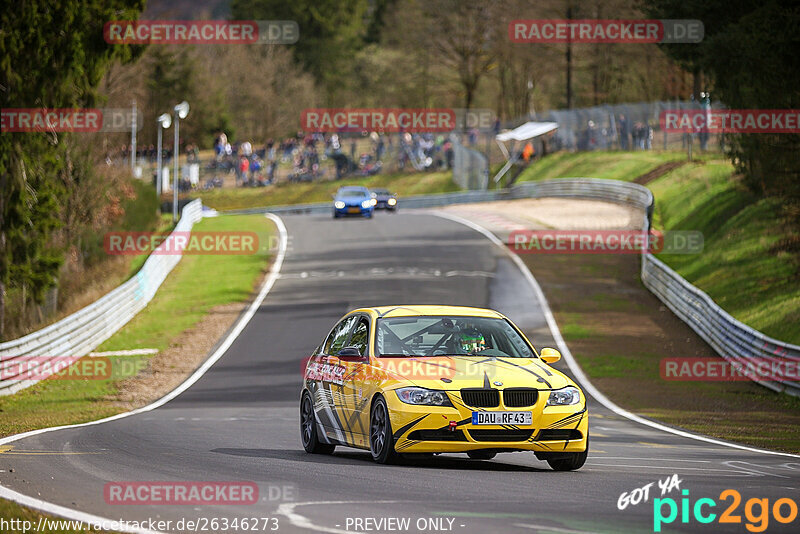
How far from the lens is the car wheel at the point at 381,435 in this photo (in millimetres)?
10641

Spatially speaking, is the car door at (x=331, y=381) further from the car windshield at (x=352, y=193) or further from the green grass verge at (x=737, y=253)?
the car windshield at (x=352, y=193)

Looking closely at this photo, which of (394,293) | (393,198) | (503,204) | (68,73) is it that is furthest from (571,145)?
(68,73)

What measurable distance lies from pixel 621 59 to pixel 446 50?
16.1 meters

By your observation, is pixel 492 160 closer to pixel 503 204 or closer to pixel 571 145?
pixel 571 145

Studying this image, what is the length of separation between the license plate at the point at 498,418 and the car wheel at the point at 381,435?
76 cm

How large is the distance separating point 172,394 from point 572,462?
13.7 m

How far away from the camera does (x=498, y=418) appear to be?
10422 mm

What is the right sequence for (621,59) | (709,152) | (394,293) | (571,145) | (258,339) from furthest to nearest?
(621,59), (571,145), (709,152), (394,293), (258,339)

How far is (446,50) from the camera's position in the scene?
93.8 metres

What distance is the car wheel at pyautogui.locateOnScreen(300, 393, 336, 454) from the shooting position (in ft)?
41.5

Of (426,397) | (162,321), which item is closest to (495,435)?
(426,397)

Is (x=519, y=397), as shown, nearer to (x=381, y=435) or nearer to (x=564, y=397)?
(x=564, y=397)

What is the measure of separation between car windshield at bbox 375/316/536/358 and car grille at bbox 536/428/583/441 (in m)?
1.11

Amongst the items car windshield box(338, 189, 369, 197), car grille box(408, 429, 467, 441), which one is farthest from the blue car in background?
car grille box(408, 429, 467, 441)
